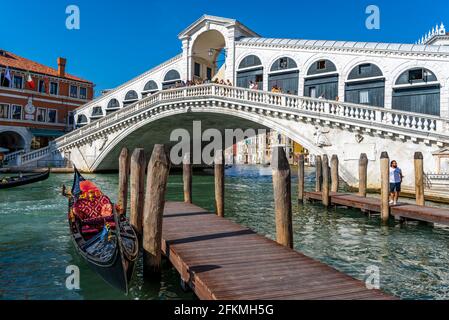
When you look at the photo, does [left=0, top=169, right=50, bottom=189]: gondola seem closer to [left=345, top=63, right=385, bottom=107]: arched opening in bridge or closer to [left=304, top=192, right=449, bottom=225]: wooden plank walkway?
[left=304, top=192, right=449, bottom=225]: wooden plank walkway

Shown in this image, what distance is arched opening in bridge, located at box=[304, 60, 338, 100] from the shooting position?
17.7 meters

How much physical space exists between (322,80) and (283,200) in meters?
14.0

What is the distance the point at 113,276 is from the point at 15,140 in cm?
2886

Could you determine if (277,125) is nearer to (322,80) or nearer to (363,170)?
(322,80)


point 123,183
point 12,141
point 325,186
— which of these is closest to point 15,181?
point 123,183

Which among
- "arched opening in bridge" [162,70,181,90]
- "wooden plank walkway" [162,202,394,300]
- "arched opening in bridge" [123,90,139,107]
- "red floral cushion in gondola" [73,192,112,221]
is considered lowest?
"wooden plank walkway" [162,202,394,300]

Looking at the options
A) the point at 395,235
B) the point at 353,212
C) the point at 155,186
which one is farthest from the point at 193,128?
the point at 155,186

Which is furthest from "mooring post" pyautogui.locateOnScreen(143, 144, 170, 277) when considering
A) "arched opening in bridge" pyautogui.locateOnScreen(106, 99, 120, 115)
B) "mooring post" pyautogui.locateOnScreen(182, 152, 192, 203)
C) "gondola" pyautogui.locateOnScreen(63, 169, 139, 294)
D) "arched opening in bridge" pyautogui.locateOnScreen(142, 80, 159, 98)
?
"arched opening in bridge" pyautogui.locateOnScreen(106, 99, 120, 115)

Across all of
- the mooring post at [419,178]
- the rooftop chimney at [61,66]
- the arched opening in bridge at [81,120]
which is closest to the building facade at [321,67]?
the arched opening in bridge at [81,120]

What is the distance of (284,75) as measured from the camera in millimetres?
19406

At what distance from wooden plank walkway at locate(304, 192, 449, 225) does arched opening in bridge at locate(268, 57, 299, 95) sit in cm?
872

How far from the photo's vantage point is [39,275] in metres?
5.14

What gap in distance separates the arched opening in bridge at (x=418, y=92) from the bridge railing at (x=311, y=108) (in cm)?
147

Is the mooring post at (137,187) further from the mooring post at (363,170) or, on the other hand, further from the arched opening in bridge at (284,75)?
the arched opening in bridge at (284,75)
